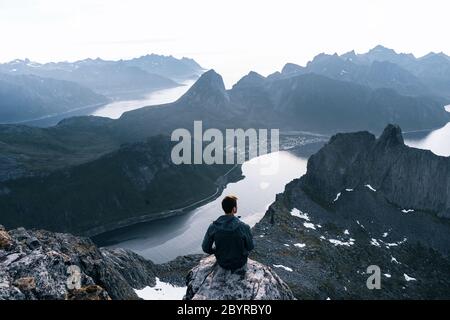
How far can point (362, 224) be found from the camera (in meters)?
132

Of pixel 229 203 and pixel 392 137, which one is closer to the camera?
pixel 229 203

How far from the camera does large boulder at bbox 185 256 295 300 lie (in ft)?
57.6

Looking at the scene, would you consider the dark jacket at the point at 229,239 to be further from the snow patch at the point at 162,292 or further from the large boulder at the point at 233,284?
the snow patch at the point at 162,292

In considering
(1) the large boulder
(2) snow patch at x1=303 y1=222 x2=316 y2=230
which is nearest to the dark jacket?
(1) the large boulder

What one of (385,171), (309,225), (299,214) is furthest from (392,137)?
(309,225)

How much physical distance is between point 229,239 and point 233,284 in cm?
217

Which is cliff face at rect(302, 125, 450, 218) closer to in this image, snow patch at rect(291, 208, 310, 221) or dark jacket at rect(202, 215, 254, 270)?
snow patch at rect(291, 208, 310, 221)

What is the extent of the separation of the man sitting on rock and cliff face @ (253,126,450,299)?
63.4 m

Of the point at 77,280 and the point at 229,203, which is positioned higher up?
the point at 229,203

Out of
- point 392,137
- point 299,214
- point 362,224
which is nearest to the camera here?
point 299,214

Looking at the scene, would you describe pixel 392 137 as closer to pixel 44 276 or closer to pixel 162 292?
pixel 162 292

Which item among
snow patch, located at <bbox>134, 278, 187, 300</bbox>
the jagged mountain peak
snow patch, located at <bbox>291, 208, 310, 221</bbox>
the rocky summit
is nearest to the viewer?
the rocky summit

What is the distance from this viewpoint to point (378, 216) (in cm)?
13450
